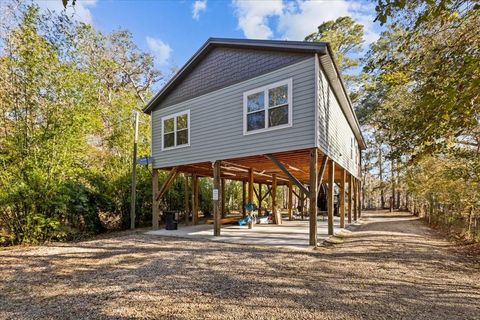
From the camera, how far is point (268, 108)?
298 inches

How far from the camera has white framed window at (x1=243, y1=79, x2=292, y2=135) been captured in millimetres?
7250

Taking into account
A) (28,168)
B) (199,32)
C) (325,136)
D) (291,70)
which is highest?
(199,32)

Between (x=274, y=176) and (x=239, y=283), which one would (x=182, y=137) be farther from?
(x=239, y=283)

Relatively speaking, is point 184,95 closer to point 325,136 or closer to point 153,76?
point 325,136

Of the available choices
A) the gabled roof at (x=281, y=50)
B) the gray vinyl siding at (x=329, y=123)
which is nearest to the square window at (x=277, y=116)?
the gray vinyl siding at (x=329, y=123)

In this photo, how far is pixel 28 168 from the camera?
736cm

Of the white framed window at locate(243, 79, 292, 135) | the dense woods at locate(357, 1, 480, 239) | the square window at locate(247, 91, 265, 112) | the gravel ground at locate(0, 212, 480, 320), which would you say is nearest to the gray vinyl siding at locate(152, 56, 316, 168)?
the white framed window at locate(243, 79, 292, 135)

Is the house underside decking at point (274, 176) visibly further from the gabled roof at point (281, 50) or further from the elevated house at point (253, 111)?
the gabled roof at point (281, 50)

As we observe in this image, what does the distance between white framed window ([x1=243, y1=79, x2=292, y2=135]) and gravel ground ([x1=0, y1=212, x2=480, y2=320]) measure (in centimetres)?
336

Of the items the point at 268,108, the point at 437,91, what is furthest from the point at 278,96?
the point at 437,91

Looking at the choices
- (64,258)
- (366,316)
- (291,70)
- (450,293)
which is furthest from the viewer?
(291,70)

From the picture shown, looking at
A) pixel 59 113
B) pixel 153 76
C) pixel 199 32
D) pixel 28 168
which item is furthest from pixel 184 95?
pixel 153 76

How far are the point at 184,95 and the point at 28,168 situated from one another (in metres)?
5.24

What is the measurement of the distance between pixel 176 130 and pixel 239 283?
705 cm
